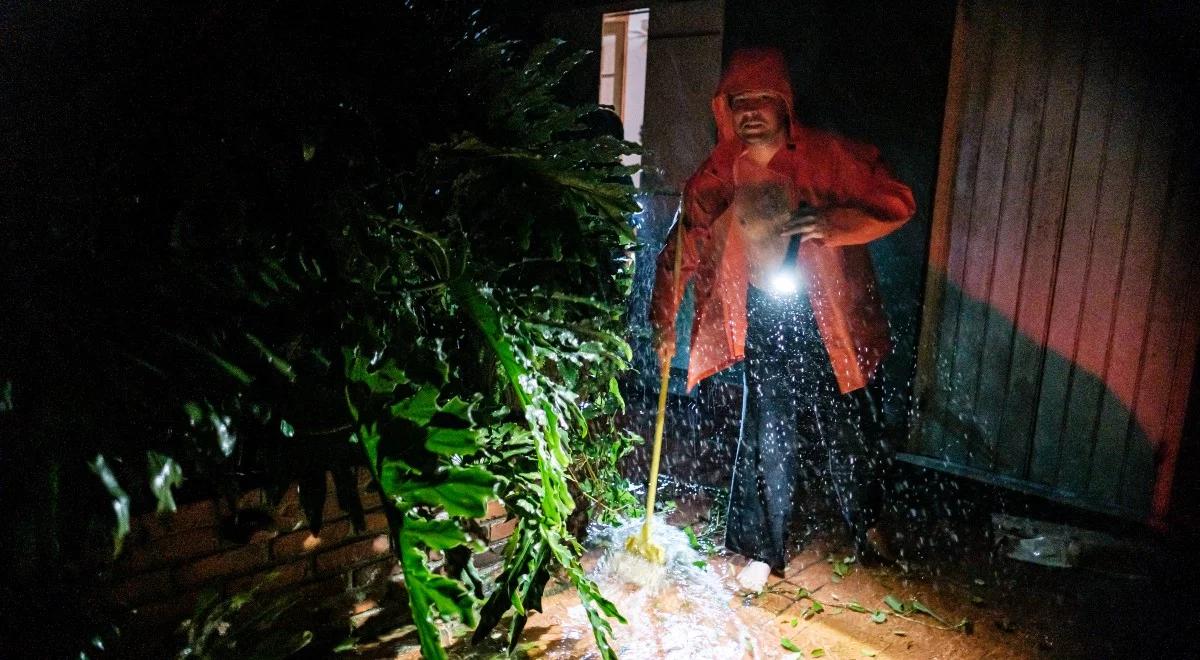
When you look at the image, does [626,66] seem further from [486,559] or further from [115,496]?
[115,496]

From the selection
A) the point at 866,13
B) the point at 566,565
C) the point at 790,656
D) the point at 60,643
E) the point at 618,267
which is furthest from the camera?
the point at 866,13

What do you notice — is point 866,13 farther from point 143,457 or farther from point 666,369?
point 143,457

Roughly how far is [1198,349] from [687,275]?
2.89m

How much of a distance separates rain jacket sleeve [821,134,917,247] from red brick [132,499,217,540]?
3.40 metres

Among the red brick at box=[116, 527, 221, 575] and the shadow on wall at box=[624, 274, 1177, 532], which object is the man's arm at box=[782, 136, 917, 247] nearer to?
the shadow on wall at box=[624, 274, 1177, 532]

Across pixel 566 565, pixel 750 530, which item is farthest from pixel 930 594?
pixel 566 565

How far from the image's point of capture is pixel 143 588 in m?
2.14

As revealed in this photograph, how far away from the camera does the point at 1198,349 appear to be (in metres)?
4.00

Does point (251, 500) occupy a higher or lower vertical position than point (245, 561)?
higher

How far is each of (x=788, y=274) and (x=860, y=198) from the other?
0.73 metres

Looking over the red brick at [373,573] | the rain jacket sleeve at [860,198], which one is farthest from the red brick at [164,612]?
the rain jacket sleeve at [860,198]

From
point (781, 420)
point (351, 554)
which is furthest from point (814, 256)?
point (351, 554)

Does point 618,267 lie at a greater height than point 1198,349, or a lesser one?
greater

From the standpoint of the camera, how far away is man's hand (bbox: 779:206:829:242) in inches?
164
